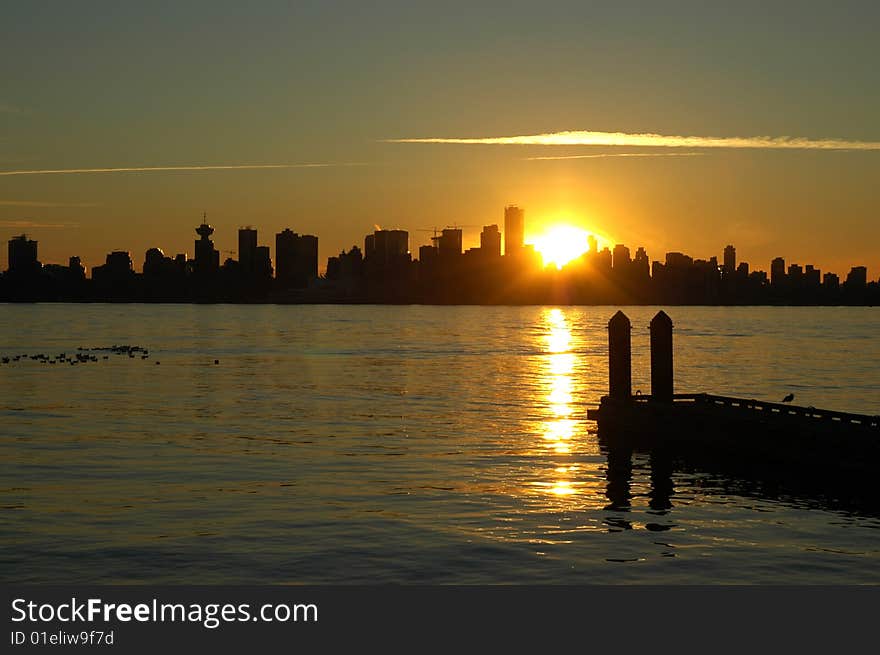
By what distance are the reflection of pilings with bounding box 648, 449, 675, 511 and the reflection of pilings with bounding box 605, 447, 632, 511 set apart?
0.70 m

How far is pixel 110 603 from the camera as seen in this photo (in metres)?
18.9

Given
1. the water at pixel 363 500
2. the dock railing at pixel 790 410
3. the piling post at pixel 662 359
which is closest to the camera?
the water at pixel 363 500

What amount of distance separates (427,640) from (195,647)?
3.19 metres


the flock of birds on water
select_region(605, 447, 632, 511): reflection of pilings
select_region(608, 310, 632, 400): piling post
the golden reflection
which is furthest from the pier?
the flock of birds on water

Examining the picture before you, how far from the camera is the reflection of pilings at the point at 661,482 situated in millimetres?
32281

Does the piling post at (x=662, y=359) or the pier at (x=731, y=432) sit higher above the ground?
the piling post at (x=662, y=359)

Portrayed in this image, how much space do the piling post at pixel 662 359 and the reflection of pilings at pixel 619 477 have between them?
3.57m

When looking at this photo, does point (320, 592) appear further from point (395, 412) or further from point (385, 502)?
point (395, 412)

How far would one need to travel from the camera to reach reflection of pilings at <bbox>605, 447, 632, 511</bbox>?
3228 centimetres

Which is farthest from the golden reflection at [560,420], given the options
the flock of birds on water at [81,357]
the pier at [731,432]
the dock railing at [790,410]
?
the flock of birds on water at [81,357]

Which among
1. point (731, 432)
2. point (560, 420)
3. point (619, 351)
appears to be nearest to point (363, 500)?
point (731, 432)

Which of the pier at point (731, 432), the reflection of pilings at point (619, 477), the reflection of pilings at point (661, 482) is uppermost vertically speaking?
the pier at point (731, 432)

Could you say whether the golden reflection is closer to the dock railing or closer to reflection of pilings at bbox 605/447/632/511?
reflection of pilings at bbox 605/447/632/511

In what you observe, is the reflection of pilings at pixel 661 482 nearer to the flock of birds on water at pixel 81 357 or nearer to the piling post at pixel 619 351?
the piling post at pixel 619 351
